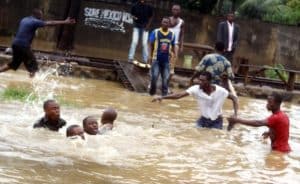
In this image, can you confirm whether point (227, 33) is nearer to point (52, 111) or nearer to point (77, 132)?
point (52, 111)

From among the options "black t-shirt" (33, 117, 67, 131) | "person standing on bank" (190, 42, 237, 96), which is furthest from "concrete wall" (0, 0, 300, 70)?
"black t-shirt" (33, 117, 67, 131)

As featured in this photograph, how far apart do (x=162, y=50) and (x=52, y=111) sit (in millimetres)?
5607

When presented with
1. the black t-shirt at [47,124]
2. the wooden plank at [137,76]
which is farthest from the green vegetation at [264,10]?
the black t-shirt at [47,124]

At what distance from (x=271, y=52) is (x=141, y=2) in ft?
27.1

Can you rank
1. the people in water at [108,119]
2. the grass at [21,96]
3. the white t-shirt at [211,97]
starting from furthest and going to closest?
the grass at [21,96] < the white t-shirt at [211,97] < the people in water at [108,119]

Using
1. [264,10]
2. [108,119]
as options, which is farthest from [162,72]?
[264,10]

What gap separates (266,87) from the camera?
1856 centimetres

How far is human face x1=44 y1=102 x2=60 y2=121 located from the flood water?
0.22 meters

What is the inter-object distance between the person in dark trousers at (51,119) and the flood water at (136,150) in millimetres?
95

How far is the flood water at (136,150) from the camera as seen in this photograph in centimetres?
733

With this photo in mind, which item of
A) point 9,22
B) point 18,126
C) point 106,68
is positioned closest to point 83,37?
point 9,22

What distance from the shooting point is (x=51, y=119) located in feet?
30.2

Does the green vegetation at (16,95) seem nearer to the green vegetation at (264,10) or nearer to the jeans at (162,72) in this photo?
the jeans at (162,72)

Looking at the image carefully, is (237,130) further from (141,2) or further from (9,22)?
(9,22)
